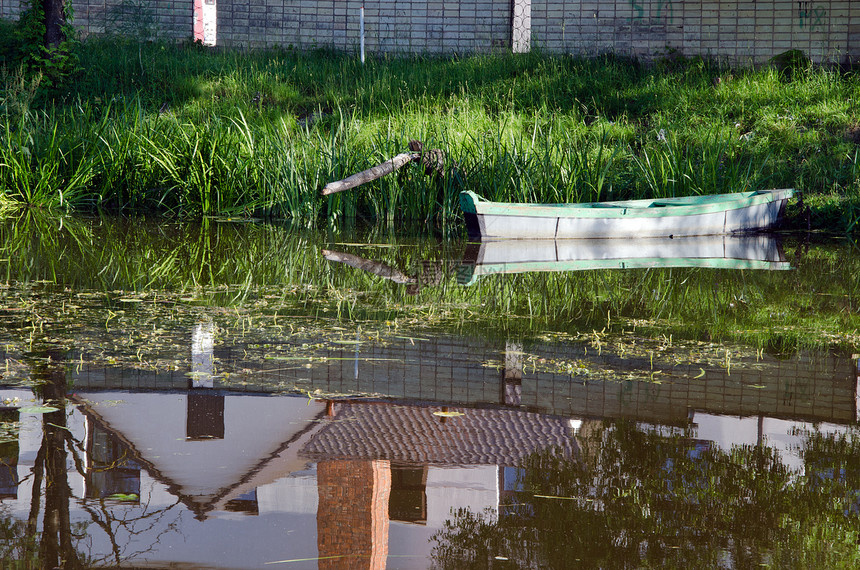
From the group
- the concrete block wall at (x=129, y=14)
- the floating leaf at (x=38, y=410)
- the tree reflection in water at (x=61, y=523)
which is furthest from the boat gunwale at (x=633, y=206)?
the concrete block wall at (x=129, y=14)

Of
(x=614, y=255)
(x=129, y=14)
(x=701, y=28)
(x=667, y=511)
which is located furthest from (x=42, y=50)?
(x=667, y=511)

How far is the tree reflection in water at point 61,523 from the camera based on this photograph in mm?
1655

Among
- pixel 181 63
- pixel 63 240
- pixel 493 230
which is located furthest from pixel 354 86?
pixel 63 240

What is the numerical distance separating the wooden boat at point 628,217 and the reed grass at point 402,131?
0.45m

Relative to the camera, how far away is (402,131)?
8070mm

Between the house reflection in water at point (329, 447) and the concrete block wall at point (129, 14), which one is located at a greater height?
the concrete block wall at point (129, 14)

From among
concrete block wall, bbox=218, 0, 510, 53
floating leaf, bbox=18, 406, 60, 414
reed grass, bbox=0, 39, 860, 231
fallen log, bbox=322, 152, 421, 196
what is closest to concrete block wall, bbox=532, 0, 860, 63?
reed grass, bbox=0, 39, 860, 231

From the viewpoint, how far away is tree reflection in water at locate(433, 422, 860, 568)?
1749 millimetres

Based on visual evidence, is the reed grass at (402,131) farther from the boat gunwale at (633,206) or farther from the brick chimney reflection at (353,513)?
the brick chimney reflection at (353,513)

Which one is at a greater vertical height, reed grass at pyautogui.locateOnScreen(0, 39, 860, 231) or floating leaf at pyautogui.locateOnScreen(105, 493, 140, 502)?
reed grass at pyautogui.locateOnScreen(0, 39, 860, 231)

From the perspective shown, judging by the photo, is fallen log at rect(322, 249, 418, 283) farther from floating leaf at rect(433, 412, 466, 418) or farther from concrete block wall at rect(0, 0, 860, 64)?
concrete block wall at rect(0, 0, 860, 64)

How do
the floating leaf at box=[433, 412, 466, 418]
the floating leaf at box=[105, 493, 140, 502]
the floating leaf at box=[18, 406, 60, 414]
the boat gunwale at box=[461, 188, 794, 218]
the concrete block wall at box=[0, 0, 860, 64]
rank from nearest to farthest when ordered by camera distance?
the floating leaf at box=[105, 493, 140, 502], the floating leaf at box=[18, 406, 60, 414], the floating leaf at box=[433, 412, 466, 418], the boat gunwale at box=[461, 188, 794, 218], the concrete block wall at box=[0, 0, 860, 64]

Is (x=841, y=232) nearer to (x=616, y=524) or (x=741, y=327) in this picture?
(x=741, y=327)

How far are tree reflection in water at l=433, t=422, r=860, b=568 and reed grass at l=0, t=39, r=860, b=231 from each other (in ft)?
18.1
